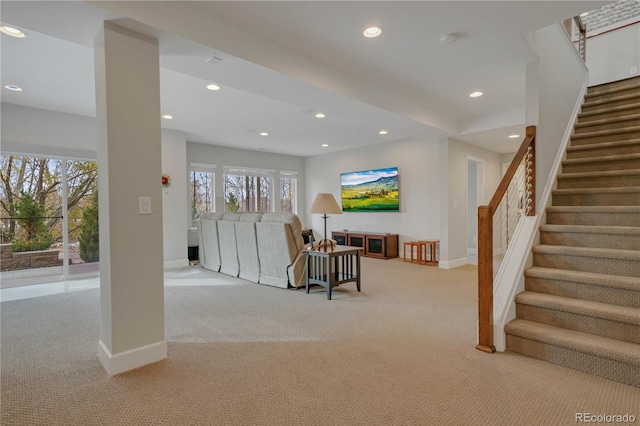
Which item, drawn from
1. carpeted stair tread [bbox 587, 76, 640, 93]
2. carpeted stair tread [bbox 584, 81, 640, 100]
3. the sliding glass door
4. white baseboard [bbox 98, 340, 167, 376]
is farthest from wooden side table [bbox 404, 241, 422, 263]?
the sliding glass door

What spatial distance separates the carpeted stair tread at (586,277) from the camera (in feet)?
7.36

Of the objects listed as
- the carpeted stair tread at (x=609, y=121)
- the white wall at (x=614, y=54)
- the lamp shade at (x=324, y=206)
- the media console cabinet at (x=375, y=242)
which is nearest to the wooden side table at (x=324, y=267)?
the lamp shade at (x=324, y=206)

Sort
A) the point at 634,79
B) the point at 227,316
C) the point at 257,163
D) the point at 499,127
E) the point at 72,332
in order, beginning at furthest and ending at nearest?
1. the point at 257,163
2. the point at 499,127
3. the point at 634,79
4. the point at 227,316
5. the point at 72,332

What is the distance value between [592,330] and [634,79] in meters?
4.18

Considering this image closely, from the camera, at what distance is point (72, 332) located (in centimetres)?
289

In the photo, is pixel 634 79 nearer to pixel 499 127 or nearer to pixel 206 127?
pixel 499 127

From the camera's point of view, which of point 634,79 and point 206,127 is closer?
point 634,79

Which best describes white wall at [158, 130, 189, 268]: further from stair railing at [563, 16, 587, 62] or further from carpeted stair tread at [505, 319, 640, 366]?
stair railing at [563, 16, 587, 62]

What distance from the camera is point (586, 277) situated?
2.40 meters

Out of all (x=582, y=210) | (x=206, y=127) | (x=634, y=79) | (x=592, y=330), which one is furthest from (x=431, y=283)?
(x=206, y=127)

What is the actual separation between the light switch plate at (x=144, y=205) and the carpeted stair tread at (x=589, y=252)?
314 centimetres

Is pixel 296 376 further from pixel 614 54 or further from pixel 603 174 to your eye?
pixel 614 54

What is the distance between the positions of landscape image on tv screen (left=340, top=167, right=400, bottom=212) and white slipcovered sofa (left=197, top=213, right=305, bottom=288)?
3.29 m

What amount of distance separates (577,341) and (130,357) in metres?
2.96
